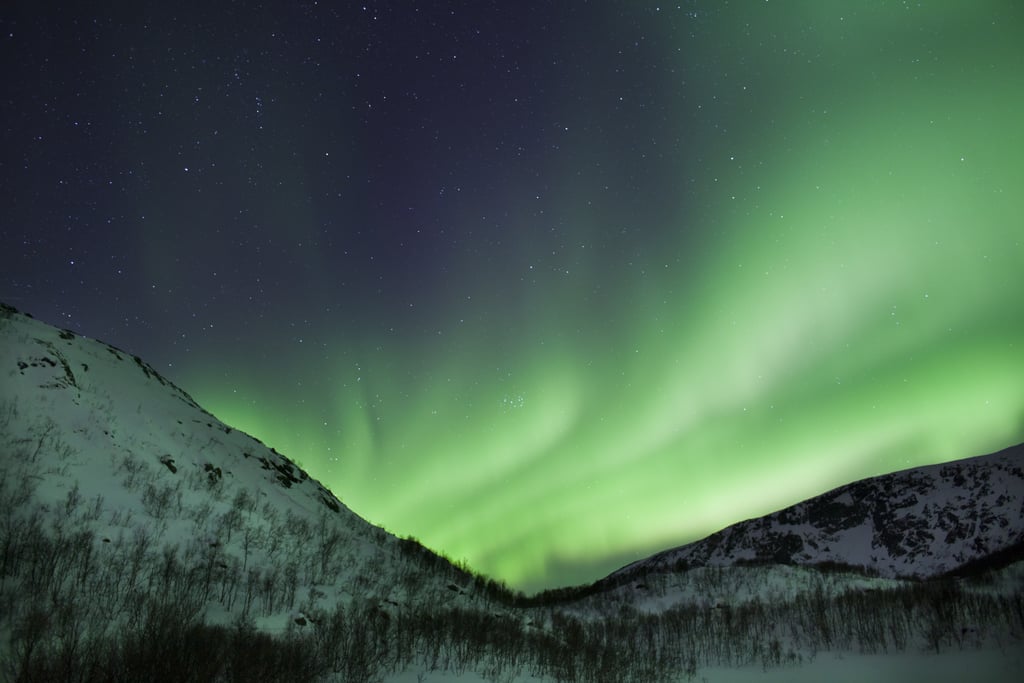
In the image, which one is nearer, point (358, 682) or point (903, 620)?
point (358, 682)

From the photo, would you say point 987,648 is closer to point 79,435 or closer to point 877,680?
point 877,680

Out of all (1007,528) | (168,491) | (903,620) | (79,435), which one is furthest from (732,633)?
(1007,528)

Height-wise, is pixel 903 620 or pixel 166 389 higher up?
pixel 166 389

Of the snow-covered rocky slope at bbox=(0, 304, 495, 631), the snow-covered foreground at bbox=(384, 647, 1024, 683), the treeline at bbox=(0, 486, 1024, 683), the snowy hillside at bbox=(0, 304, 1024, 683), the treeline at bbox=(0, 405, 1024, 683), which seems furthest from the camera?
the snow-covered rocky slope at bbox=(0, 304, 495, 631)

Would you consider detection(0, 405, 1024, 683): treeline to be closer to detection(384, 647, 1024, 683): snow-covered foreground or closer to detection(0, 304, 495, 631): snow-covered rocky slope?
detection(0, 304, 495, 631): snow-covered rocky slope

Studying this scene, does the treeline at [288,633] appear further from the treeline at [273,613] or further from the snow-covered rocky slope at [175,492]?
the snow-covered rocky slope at [175,492]

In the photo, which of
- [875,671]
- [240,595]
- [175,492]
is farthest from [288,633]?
[875,671]

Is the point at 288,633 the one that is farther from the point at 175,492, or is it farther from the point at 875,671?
the point at 875,671

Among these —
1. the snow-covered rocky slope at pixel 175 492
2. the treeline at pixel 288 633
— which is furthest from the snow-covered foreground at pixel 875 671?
the snow-covered rocky slope at pixel 175 492

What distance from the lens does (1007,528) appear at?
200 meters

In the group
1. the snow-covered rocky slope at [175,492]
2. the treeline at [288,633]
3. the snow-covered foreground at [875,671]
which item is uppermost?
the snow-covered rocky slope at [175,492]

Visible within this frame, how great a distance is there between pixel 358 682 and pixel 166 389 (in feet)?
84.5

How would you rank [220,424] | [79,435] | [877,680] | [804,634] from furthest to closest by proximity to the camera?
[220,424] < [804,634] < [79,435] < [877,680]

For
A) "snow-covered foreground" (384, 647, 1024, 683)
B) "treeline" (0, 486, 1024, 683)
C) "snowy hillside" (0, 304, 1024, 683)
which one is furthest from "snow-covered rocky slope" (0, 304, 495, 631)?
"snow-covered foreground" (384, 647, 1024, 683)
